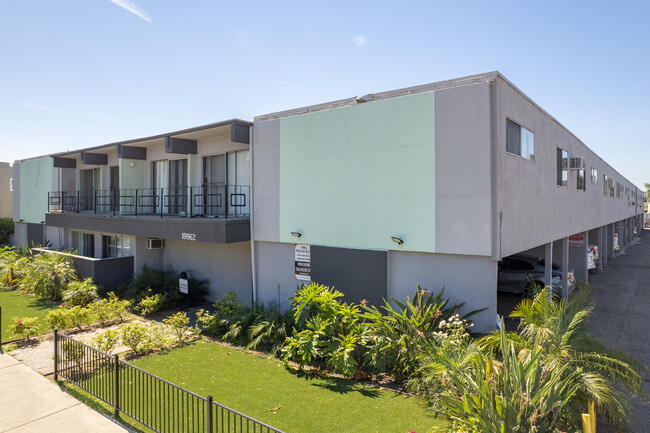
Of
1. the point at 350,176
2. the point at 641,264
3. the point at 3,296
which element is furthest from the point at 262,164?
the point at 641,264

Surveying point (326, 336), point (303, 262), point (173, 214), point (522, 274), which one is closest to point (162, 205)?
point (173, 214)

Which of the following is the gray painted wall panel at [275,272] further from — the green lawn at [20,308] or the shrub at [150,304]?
the green lawn at [20,308]

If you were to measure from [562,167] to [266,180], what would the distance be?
10339 mm

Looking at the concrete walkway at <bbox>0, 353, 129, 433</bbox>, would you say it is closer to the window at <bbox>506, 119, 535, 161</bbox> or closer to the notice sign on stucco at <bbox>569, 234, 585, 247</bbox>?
the window at <bbox>506, 119, 535, 161</bbox>

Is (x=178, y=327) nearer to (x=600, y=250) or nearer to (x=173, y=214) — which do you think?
(x=173, y=214)

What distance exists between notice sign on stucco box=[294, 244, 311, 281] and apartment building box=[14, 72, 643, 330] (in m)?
0.04

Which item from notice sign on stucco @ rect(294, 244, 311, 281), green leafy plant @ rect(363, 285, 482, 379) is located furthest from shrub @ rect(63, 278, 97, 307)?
green leafy plant @ rect(363, 285, 482, 379)

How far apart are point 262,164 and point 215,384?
6552 mm

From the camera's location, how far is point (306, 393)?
7.29 m

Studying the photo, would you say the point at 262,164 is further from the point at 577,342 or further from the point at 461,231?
the point at 577,342

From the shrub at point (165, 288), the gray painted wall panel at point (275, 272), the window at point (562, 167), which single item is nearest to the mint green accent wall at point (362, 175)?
the gray painted wall panel at point (275, 272)

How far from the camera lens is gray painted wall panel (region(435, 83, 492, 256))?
27.4 ft

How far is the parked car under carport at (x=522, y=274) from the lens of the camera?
579 inches

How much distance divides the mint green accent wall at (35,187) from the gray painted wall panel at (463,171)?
870 inches
